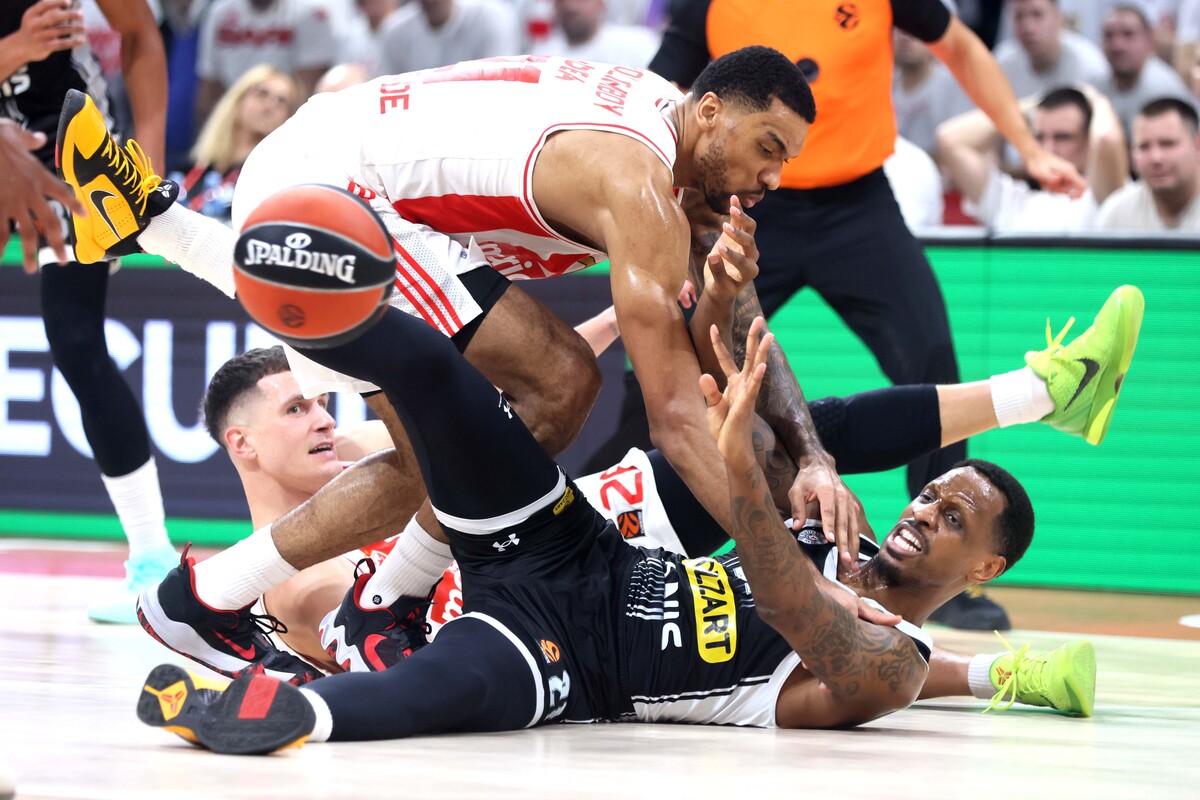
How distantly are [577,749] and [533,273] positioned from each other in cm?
159

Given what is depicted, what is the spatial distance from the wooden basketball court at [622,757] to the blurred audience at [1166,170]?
309 cm

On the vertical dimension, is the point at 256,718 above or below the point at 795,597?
below

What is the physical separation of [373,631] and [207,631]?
1.44 feet

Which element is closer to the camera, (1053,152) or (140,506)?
(140,506)

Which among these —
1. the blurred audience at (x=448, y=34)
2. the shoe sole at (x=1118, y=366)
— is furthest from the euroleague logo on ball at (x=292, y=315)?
the blurred audience at (x=448, y=34)

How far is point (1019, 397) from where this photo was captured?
427 centimetres

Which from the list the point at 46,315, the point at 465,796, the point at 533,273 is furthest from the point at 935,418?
the point at 46,315

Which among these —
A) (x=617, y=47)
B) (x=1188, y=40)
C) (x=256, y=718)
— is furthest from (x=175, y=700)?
(x=1188, y=40)

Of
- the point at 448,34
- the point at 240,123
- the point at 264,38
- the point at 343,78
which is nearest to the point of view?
the point at 343,78

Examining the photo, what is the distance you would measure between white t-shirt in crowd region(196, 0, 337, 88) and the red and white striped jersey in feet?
18.0

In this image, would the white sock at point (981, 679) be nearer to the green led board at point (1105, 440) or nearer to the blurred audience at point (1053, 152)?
the green led board at point (1105, 440)

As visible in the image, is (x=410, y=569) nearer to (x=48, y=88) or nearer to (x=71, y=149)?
(x=71, y=149)

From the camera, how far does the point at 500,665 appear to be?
2902 millimetres

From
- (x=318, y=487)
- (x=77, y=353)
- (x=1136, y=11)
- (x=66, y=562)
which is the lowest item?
(x=66, y=562)
